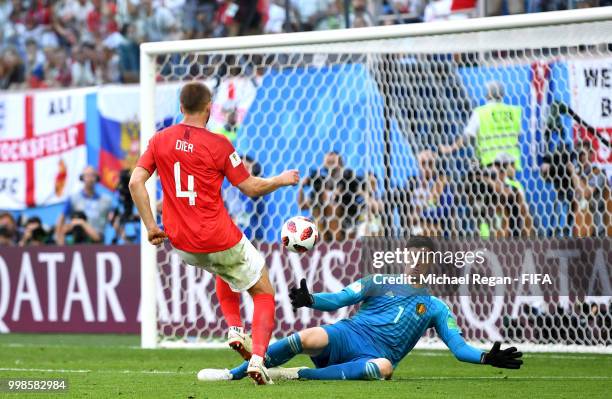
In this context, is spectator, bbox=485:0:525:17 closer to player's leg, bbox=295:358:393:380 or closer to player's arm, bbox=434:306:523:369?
player's arm, bbox=434:306:523:369

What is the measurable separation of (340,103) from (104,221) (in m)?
3.91

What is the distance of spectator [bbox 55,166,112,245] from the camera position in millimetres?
14414

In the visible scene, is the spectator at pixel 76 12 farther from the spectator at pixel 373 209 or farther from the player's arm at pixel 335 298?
the player's arm at pixel 335 298

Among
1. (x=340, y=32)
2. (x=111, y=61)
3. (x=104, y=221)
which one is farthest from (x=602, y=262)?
(x=111, y=61)

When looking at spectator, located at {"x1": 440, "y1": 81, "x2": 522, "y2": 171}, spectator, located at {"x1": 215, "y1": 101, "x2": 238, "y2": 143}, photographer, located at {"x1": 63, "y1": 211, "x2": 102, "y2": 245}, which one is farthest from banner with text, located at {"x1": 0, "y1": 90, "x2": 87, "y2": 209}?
spectator, located at {"x1": 440, "y1": 81, "x2": 522, "y2": 171}

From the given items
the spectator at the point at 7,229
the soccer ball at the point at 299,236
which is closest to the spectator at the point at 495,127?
the soccer ball at the point at 299,236

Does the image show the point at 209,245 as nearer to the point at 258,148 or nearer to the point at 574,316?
the point at 574,316

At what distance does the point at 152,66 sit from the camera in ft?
36.8

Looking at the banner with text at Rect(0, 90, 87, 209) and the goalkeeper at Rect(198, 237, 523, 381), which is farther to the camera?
the banner with text at Rect(0, 90, 87, 209)

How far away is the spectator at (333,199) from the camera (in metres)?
11.7

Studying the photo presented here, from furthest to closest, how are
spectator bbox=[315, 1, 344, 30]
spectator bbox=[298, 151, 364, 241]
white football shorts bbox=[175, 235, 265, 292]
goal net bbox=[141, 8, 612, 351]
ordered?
spectator bbox=[315, 1, 344, 30] < spectator bbox=[298, 151, 364, 241] < goal net bbox=[141, 8, 612, 351] < white football shorts bbox=[175, 235, 265, 292]

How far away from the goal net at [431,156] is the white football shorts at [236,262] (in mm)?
3554

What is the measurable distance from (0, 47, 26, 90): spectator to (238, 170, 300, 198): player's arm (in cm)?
1131

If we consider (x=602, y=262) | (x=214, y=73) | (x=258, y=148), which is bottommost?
(x=602, y=262)
